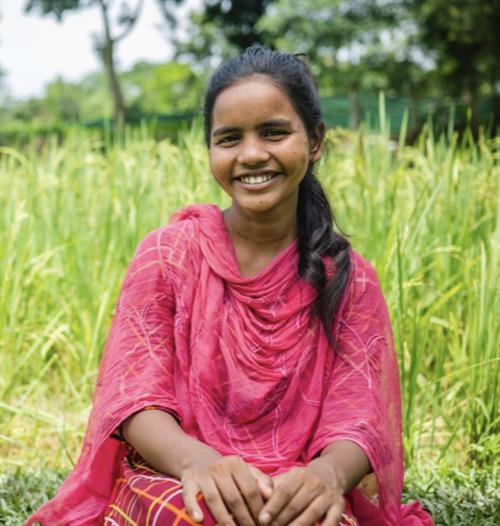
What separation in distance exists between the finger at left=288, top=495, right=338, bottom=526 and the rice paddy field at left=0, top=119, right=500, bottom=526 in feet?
2.78

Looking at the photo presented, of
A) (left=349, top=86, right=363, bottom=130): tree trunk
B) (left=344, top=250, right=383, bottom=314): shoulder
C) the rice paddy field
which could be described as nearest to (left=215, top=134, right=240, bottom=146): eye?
(left=344, top=250, right=383, bottom=314): shoulder

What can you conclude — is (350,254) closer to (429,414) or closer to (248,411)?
(248,411)

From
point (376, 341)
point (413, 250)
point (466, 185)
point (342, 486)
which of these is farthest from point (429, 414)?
point (342, 486)

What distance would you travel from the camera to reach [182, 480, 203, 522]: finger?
1500 mm

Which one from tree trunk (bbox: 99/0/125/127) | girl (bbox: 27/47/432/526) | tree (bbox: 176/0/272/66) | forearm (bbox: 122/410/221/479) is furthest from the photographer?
tree (bbox: 176/0/272/66)

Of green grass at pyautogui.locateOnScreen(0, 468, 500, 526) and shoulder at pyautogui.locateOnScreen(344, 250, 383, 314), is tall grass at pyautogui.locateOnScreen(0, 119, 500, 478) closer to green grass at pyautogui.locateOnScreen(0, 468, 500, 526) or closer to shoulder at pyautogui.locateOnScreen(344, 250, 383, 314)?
green grass at pyautogui.locateOnScreen(0, 468, 500, 526)

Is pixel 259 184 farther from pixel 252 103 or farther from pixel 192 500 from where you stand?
pixel 192 500

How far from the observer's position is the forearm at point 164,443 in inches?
64.6

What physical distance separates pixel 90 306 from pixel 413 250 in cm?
123

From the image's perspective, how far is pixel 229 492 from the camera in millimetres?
1508

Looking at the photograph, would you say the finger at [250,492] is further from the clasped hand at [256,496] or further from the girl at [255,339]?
the girl at [255,339]

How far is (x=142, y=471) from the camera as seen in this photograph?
1764 millimetres

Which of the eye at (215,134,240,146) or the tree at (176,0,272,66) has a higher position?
the tree at (176,0,272,66)

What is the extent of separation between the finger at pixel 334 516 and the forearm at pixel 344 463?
7 centimetres
